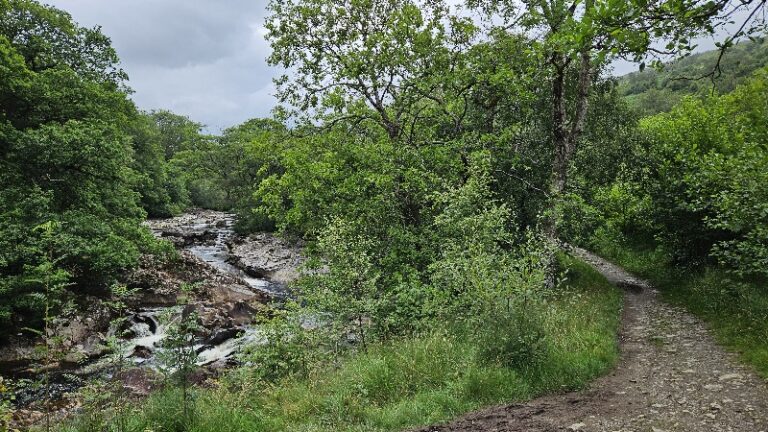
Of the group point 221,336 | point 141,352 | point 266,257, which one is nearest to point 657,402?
point 221,336

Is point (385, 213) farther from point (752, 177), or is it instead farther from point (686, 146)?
point (686, 146)

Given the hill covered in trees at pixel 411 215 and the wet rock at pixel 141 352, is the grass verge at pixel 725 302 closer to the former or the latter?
the hill covered in trees at pixel 411 215

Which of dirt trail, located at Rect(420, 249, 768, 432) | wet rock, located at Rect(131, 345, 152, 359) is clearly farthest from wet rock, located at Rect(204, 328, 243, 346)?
dirt trail, located at Rect(420, 249, 768, 432)

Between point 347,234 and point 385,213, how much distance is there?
188 centimetres

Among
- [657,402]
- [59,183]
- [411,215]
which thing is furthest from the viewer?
[59,183]

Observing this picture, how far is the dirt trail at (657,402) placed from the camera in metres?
6.36

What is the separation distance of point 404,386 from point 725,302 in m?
10.3

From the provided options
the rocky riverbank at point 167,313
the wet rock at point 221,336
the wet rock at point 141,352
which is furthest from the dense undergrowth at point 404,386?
the wet rock at point 141,352

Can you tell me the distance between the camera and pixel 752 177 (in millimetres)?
11945

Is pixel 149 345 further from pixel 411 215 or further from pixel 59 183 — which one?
pixel 411 215

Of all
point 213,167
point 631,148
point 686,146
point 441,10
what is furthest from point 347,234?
point 213,167

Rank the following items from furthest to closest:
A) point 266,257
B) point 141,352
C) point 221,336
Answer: point 266,257 → point 221,336 → point 141,352

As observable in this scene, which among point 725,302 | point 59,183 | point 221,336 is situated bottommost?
point 221,336

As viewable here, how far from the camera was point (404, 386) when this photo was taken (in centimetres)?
779
